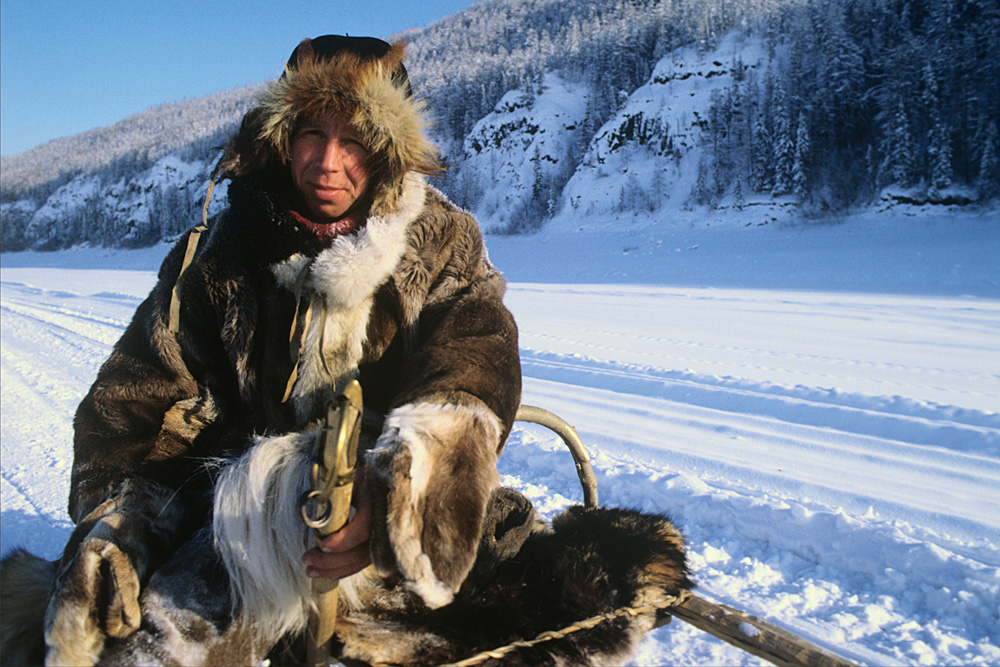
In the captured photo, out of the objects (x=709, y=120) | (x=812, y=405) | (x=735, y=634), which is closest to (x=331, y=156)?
(x=735, y=634)

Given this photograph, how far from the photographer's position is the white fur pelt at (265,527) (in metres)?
1.13

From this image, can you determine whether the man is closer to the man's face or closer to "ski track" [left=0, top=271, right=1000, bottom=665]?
the man's face

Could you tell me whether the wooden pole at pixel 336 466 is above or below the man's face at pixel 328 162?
below

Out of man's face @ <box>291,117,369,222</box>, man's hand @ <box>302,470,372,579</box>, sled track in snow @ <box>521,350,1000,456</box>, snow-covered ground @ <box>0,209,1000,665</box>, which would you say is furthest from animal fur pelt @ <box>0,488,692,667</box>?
sled track in snow @ <box>521,350,1000,456</box>

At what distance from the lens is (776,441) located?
13.3 feet

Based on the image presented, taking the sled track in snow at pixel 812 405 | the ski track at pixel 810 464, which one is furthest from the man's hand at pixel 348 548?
the sled track in snow at pixel 812 405

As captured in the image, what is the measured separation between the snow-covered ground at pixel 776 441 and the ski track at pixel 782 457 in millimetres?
13

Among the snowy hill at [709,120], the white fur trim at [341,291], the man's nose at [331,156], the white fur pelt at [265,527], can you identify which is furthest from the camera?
the snowy hill at [709,120]

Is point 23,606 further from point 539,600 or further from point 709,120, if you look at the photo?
point 709,120

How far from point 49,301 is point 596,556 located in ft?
51.3

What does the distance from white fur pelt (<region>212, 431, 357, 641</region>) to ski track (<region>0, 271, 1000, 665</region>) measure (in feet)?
4.84

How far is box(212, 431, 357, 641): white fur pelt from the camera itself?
1.13 m

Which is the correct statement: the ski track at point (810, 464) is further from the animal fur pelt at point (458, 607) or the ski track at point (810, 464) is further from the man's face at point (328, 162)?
the man's face at point (328, 162)

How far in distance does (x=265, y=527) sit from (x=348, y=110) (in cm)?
103
